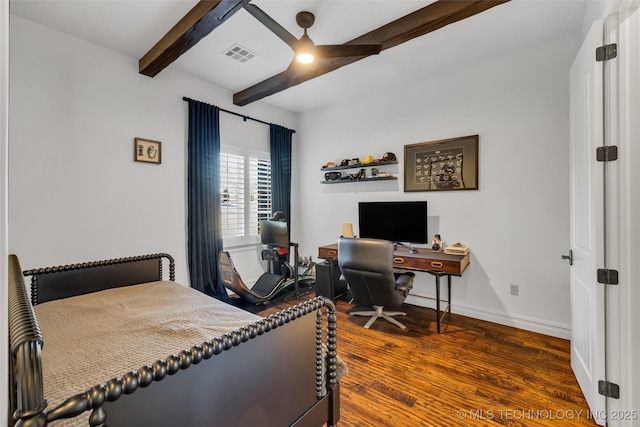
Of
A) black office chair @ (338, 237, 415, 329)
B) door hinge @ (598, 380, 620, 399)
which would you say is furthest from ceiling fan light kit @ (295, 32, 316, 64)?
door hinge @ (598, 380, 620, 399)

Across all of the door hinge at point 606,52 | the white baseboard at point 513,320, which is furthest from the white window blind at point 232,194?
the door hinge at point 606,52

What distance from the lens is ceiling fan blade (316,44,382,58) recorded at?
94.0 inches

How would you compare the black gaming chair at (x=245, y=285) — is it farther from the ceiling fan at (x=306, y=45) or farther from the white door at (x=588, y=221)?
the white door at (x=588, y=221)

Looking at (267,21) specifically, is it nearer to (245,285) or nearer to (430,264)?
(430,264)

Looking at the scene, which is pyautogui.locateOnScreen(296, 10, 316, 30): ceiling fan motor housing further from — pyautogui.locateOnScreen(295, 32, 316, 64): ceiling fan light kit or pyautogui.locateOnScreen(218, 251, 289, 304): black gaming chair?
pyautogui.locateOnScreen(218, 251, 289, 304): black gaming chair

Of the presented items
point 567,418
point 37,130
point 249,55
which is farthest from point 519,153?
point 37,130

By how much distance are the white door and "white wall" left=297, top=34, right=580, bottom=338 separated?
2.50 ft

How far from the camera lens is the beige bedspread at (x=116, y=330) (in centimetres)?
114

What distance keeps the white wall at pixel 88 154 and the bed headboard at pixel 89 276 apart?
0.67m

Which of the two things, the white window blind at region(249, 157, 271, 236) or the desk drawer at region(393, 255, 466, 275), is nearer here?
the desk drawer at region(393, 255, 466, 275)

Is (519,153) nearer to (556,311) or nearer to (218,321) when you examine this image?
(556,311)

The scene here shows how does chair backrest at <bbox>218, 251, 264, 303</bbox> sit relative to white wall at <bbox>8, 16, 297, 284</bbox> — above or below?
below

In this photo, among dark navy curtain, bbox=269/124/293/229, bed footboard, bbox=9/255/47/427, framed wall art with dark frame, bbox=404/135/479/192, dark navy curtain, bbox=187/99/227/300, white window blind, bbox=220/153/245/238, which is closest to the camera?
bed footboard, bbox=9/255/47/427

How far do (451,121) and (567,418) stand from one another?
2.94 meters
